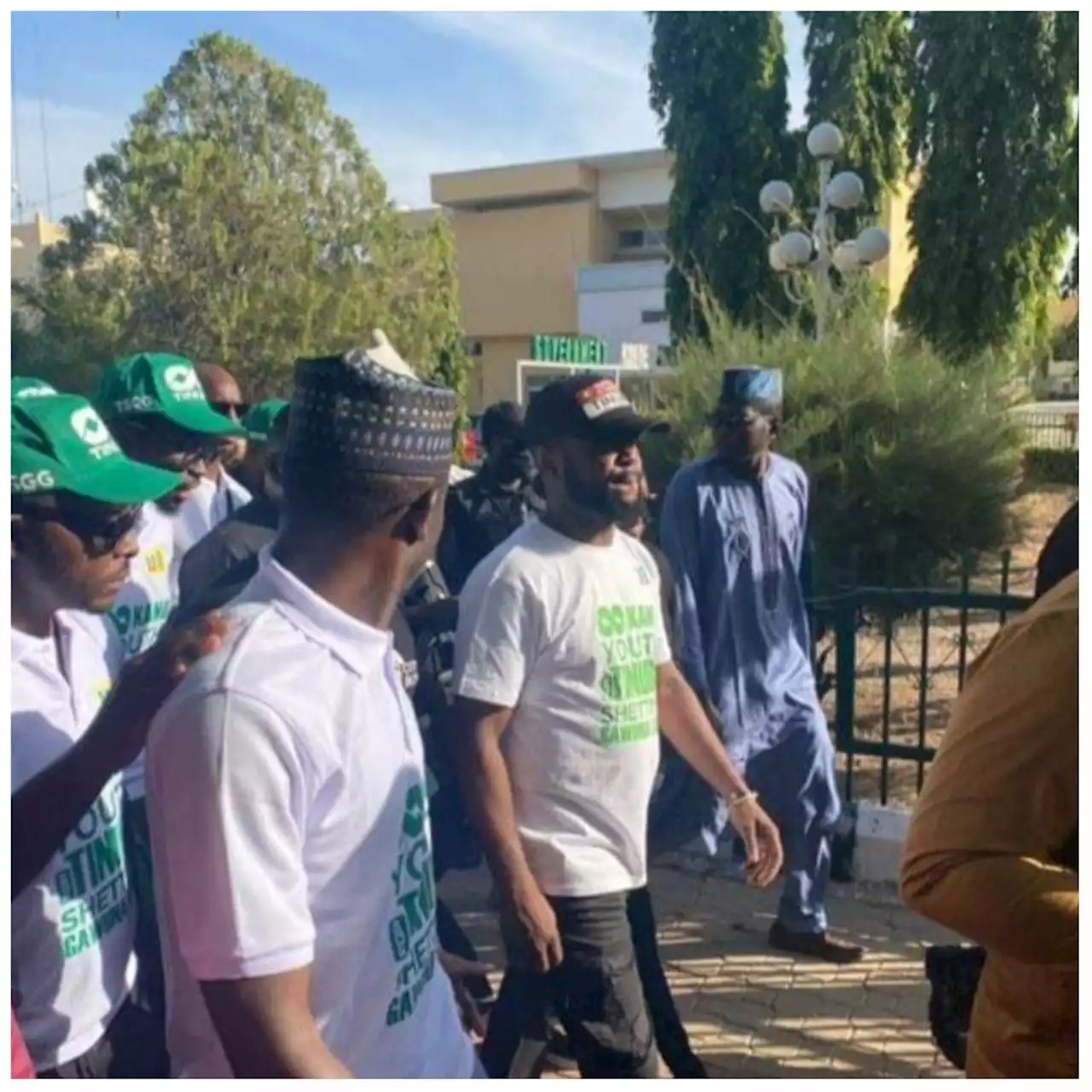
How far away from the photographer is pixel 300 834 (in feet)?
4.63

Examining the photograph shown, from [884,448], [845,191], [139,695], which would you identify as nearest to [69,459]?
[139,695]

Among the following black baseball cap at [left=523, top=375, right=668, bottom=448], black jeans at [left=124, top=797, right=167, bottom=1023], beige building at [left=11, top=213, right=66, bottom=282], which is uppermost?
beige building at [left=11, top=213, right=66, bottom=282]

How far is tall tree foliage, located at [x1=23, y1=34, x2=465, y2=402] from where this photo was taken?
46.2 ft

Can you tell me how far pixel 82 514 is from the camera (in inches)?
70.1

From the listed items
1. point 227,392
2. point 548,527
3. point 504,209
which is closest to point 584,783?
point 548,527

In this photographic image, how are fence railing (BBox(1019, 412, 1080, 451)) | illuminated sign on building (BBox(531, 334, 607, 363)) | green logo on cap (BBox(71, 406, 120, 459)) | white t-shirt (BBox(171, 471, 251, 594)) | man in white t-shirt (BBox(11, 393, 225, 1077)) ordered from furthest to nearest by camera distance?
illuminated sign on building (BBox(531, 334, 607, 363)) < fence railing (BBox(1019, 412, 1080, 451)) < white t-shirt (BBox(171, 471, 251, 594)) < green logo on cap (BBox(71, 406, 120, 459)) < man in white t-shirt (BBox(11, 393, 225, 1077))

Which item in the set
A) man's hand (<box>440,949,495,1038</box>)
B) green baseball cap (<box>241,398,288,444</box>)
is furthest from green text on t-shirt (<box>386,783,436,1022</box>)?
green baseball cap (<box>241,398,288,444</box>)

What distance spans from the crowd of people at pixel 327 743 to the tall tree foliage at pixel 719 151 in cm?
1407

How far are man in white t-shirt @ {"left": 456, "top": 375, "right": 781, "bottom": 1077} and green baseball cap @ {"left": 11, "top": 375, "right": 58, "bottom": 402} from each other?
84 centimetres

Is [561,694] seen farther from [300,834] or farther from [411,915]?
[300,834]

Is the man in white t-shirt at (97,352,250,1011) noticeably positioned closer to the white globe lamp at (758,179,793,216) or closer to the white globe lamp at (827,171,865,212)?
the white globe lamp at (827,171,865,212)

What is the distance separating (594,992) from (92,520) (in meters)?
1.32

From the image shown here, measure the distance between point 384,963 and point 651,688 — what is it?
110cm

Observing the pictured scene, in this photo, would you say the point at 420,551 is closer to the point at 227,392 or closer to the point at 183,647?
the point at 183,647
